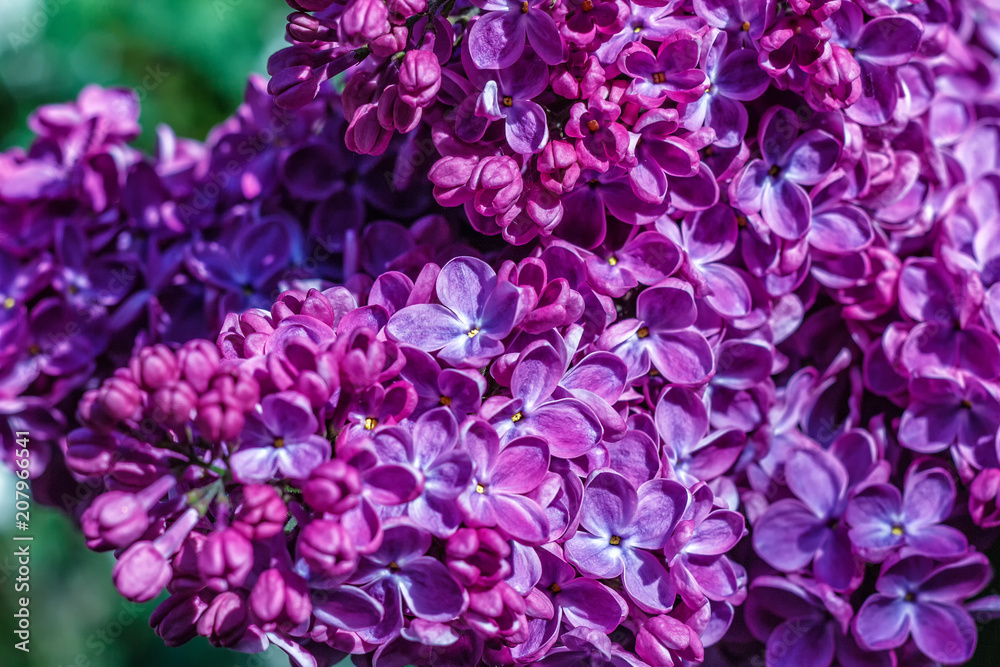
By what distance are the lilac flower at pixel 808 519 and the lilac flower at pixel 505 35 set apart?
11.7 inches

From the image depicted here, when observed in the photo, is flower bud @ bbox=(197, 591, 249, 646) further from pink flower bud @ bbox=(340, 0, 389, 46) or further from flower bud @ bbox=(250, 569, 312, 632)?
pink flower bud @ bbox=(340, 0, 389, 46)

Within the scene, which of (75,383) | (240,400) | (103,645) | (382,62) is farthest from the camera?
(103,645)

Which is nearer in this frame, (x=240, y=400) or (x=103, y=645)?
(x=240, y=400)

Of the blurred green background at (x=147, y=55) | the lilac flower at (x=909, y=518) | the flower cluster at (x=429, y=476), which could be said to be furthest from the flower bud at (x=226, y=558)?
the blurred green background at (x=147, y=55)

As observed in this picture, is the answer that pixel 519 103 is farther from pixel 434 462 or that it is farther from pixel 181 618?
pixel 181 618

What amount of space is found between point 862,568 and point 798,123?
0.27m

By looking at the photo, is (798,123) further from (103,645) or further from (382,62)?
(103,645)

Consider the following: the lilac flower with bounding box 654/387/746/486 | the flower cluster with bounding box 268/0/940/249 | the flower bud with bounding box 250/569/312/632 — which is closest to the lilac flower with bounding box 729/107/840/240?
the flower cluster with bounding box 268/0/940/249

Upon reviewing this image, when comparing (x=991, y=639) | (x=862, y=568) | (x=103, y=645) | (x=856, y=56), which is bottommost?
(x=103, y=645)

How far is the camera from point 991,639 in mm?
565

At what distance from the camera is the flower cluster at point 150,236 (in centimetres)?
57

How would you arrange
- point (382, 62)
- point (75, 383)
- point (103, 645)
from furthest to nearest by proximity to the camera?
point (103, 645)
point (75, 383)
point (382, 62)

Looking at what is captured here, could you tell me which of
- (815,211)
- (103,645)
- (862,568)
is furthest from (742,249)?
(103,645)

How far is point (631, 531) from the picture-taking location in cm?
46
